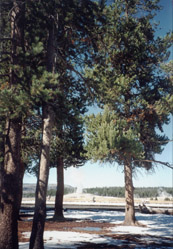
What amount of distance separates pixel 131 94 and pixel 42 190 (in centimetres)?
929

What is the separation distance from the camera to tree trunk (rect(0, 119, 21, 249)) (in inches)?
271

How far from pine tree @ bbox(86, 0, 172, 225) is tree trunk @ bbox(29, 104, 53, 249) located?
14.3ft

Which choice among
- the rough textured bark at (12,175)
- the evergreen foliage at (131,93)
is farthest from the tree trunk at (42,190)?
the evergreen foliage at (131,93)

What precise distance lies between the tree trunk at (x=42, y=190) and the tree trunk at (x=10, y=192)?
0.59m

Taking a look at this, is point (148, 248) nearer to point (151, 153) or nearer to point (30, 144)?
point (30, 144)

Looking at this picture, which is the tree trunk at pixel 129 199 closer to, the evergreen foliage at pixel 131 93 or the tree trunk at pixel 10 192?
the evergreen foliage at pixel 131 93

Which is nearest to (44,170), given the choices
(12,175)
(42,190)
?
(42,190)

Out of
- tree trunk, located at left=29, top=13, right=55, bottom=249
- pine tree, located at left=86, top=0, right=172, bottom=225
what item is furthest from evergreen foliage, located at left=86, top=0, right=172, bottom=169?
tree trunk, located at left=29, top=13, right=55, bottom=249

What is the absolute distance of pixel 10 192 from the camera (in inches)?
279

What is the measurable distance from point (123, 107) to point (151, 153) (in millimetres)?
4135

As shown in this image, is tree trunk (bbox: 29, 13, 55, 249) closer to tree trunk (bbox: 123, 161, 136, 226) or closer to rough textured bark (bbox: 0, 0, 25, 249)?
rough textured bark (bbox: 0, 0, 25, 249)

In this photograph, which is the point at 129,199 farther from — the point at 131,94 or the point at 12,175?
the point at 12,175

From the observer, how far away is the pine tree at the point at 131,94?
12.3m

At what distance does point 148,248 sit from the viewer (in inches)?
303
